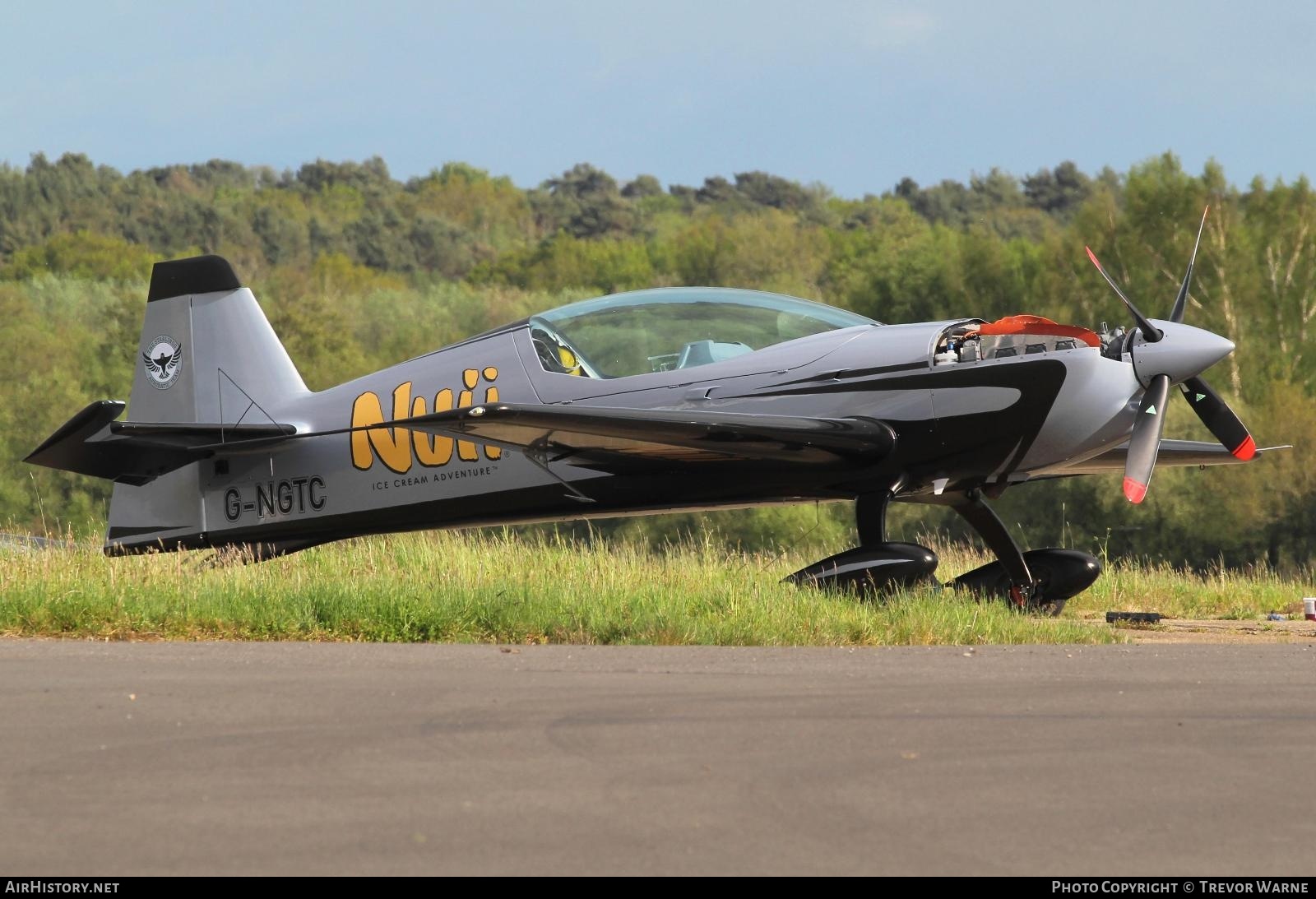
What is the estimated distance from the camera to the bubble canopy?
37.3 feet

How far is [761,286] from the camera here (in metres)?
69.3

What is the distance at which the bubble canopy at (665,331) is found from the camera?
37.3 ft

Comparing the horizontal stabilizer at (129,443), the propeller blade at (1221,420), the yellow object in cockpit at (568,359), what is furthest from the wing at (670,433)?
the horizontal stabilizer at (129,443)

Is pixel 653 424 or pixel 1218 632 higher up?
pixel 653 424

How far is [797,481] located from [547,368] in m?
2.05

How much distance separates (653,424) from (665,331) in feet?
4.43

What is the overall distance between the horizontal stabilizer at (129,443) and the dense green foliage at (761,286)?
10954mm

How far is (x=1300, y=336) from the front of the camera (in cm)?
4469

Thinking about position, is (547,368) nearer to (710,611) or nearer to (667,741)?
(710,611)

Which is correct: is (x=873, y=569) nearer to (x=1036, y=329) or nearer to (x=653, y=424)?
(x=653, y=424)

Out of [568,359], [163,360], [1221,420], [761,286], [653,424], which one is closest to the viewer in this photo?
[653,424]

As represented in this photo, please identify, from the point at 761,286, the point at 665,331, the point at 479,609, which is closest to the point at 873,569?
the point at 665,331

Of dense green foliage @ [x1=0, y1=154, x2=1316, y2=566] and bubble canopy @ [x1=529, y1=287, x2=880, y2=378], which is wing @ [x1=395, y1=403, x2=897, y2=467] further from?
dense green foliage @ [x1=0, y1=154, x2=1316, y2=566]

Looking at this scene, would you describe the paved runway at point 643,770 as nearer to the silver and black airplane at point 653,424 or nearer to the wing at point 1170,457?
the silver and black airplane at point 653,424
